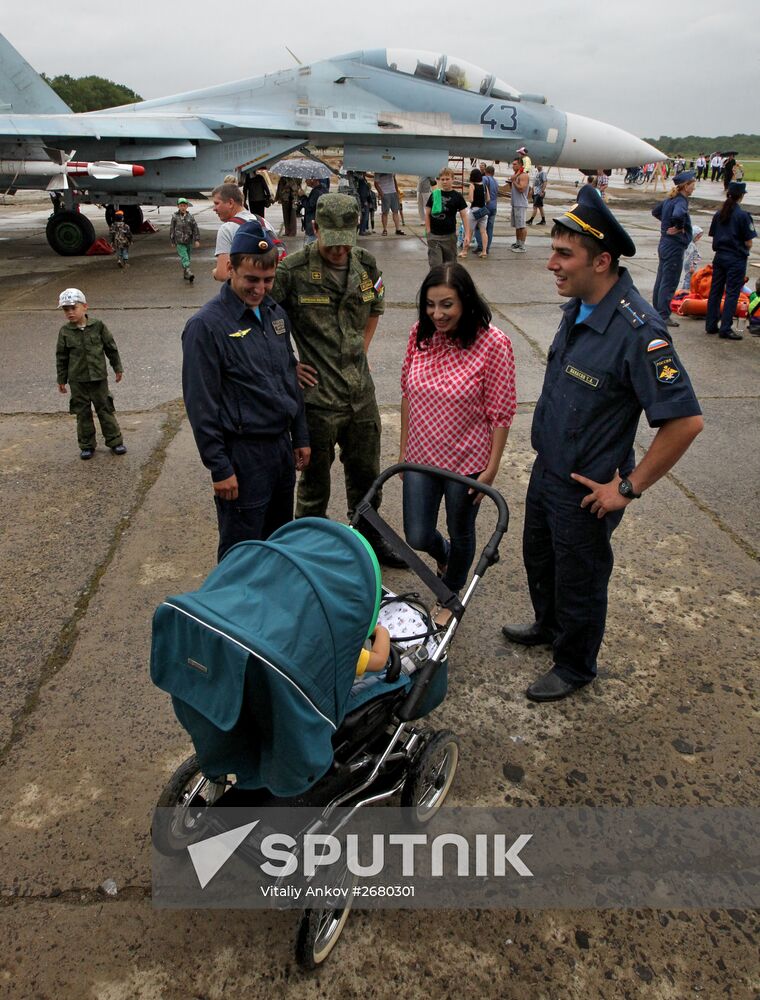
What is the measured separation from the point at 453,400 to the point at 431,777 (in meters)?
1.59

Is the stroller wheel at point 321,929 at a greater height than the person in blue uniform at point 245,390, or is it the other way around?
the person in blue uniform at point 245,390

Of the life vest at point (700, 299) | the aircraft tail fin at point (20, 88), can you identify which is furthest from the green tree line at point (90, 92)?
the life vest at point (700, 299)

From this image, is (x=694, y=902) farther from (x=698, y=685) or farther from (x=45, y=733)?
(x=45, y=733)

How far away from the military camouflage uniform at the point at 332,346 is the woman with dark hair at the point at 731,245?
5706mm

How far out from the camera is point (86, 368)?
482 cm

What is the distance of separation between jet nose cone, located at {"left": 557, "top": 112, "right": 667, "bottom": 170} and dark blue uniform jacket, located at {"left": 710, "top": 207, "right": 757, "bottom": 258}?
10644 millimetres

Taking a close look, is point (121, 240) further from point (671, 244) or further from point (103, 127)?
point (671, 244)

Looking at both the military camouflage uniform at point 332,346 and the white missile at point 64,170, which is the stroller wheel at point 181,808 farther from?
the white missile at point 64,170

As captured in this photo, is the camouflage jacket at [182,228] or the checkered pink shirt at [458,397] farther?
the camouflage jacket at [182,228]

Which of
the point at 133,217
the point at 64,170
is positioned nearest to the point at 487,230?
the point at 64,170

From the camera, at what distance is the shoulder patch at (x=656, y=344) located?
2.24 meters

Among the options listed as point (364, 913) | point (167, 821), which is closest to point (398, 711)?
point (364, 913)

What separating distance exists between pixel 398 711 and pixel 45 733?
66.2 inches

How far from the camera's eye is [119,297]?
1005 centimetres
